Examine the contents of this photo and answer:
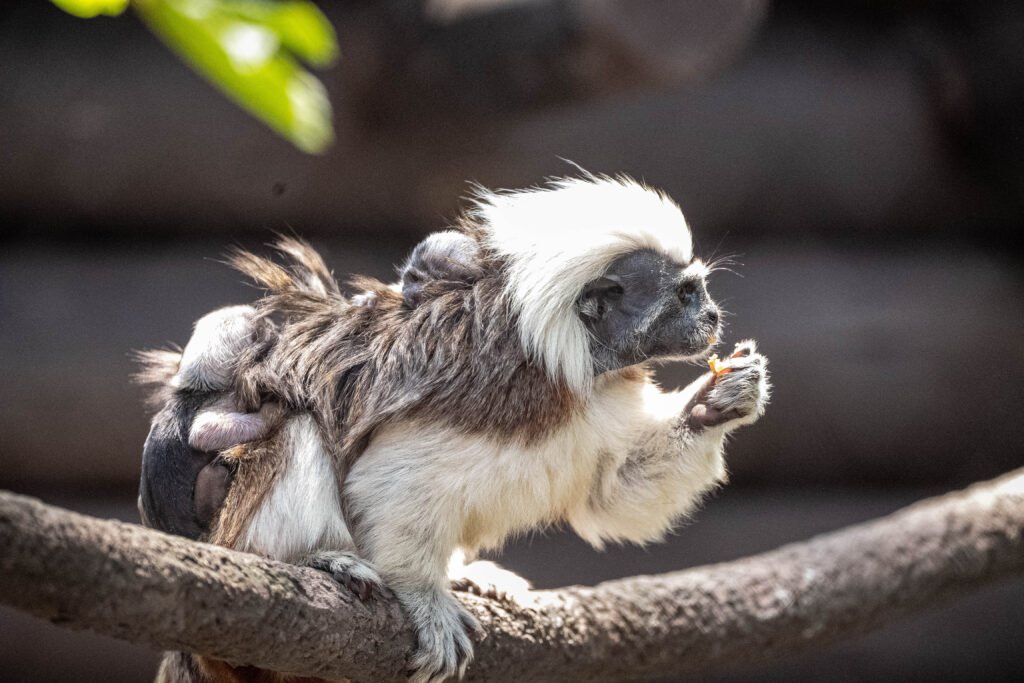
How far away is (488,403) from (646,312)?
0.53 meters

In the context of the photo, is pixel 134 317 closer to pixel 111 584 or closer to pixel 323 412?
pixel 323 412

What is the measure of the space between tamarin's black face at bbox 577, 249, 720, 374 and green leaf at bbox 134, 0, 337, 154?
1.63 m

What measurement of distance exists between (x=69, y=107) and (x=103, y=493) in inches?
65.0

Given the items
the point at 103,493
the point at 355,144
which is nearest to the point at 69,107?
the point at 355,144

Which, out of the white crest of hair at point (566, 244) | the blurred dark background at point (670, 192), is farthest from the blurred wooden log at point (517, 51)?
the white crest of hair at point (566, 244)

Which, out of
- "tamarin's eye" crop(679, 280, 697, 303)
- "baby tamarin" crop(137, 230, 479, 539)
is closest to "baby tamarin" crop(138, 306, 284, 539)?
"baby tamarin" crop(137, 230, 479, 539)

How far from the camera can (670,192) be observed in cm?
521

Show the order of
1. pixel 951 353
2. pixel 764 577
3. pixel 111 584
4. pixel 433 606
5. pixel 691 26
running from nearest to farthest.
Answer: pixel 111 584, pixel 433 606, pixel 764 577, pixel 691 26, pixel 951 353

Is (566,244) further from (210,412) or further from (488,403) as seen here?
(210,412)

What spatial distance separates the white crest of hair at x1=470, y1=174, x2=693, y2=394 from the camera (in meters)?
2.81

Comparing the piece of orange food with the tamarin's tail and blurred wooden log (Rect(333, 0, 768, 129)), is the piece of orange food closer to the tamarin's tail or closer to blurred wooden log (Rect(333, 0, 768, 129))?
the tamarin's tail

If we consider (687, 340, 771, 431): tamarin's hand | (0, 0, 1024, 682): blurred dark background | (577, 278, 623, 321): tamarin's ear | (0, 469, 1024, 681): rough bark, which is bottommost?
(0, 469, 1024, 681): rough bark

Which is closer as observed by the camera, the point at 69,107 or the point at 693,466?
the point at 693,466

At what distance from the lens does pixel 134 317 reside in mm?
4730
